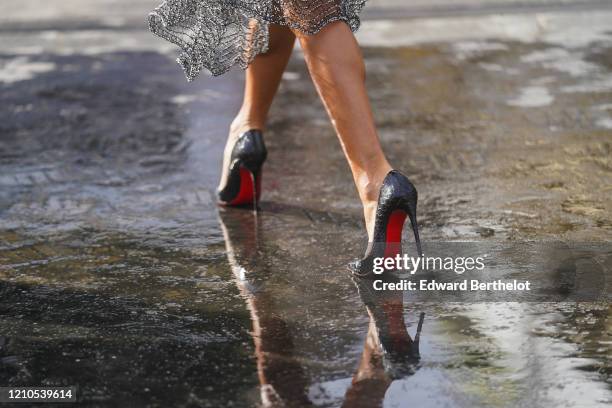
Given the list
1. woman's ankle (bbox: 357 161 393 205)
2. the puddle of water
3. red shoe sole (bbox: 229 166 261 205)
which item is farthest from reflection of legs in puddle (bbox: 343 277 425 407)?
the puddle of water

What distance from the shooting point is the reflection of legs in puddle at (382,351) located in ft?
8.25

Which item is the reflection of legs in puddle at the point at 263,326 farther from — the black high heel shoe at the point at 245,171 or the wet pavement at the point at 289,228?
the black high heel shoe at the point at 245,171

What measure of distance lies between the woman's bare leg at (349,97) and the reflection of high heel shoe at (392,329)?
24 cm

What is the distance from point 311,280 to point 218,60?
2.58ft

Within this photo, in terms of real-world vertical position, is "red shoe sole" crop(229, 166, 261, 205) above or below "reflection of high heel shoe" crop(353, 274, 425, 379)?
below

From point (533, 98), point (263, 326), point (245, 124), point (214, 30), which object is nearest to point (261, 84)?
point (245, 124)

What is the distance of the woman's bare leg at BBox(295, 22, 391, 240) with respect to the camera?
3281 millimetres

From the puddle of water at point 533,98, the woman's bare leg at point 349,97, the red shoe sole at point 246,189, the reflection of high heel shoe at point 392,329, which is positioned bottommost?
the puddle of water at point 533,98

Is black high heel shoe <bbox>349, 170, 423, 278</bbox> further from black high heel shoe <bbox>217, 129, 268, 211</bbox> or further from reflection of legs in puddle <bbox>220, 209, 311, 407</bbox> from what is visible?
black high heel shoe <bbox>217, 129, 268, 211</bbox>

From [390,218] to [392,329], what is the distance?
47 centimetres

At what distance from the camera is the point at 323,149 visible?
474 centimetres

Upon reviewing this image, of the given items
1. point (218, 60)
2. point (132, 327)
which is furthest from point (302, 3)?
point (132, 327)

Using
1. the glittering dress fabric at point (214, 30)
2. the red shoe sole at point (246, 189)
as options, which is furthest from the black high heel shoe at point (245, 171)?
the glittering dress fabric at point (214, 30)

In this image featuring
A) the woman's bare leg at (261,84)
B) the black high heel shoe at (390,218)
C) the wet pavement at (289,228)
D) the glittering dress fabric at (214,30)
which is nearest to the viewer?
the wet pavement at (289,228)
